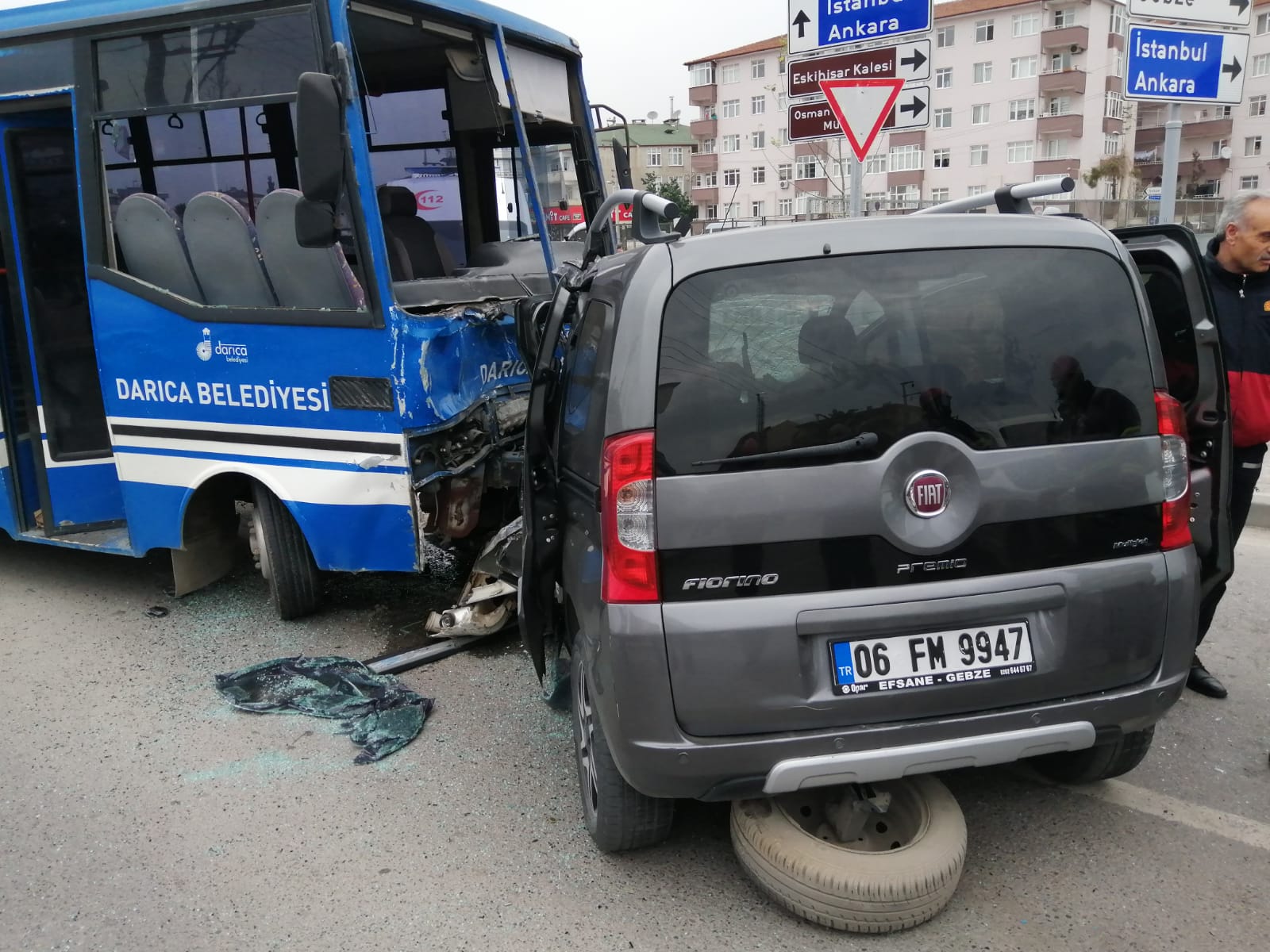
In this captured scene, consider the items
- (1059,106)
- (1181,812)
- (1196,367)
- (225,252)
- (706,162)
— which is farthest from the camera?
(706,162)

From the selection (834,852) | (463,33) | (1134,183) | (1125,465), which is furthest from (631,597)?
(1134,183)

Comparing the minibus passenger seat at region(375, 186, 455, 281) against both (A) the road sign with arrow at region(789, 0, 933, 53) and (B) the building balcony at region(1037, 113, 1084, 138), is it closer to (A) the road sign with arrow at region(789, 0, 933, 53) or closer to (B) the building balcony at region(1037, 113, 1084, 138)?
(A) the road sign with arrow at region(789, 0, 933, 53)

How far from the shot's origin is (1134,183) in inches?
2445

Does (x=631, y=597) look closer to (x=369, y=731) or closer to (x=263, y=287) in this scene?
(x=369, y=731)

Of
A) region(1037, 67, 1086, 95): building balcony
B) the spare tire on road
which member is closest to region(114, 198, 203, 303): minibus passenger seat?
the spare tire on road

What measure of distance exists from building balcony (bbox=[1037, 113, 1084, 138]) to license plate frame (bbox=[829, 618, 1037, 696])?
211 ft

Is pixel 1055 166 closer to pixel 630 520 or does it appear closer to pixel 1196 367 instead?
pixel 1196 367

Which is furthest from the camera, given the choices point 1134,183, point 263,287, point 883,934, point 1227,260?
point 1134,183

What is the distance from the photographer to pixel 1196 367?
3551 mm

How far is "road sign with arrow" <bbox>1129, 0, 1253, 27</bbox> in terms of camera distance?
682 cm

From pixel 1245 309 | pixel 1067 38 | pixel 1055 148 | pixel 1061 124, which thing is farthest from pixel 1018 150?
pixel 1245 309

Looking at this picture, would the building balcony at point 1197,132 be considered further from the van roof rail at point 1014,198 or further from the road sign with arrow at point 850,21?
the van roof rail at point 1014,198

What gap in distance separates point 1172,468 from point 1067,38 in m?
64.7

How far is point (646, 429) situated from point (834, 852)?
128cm
